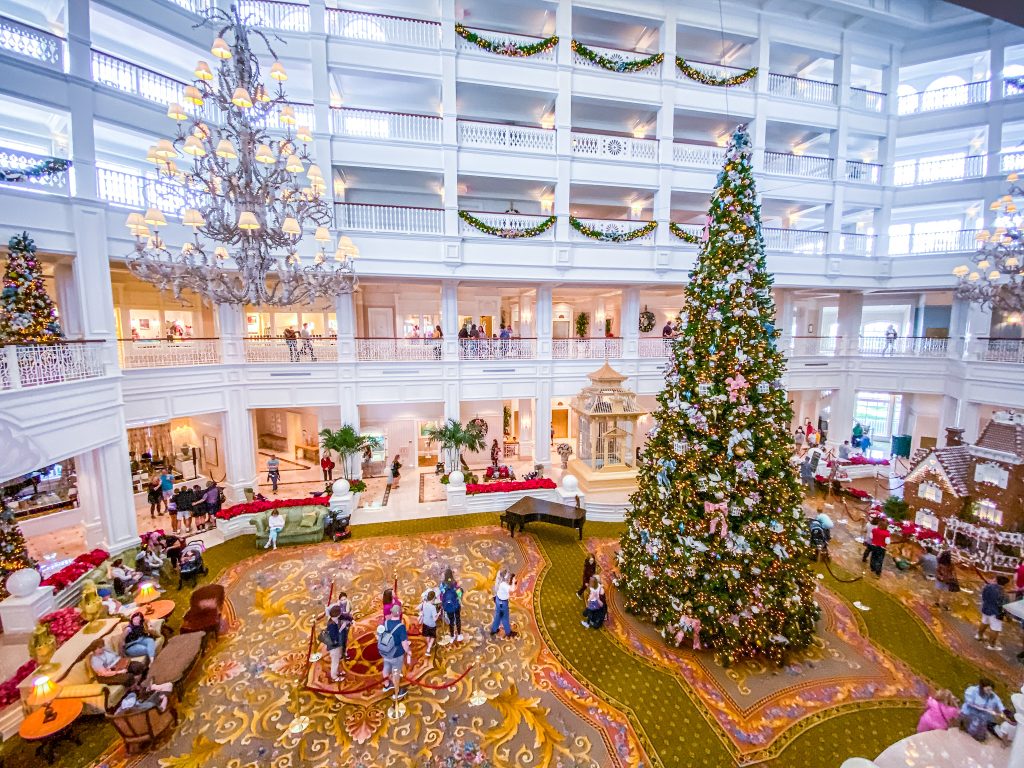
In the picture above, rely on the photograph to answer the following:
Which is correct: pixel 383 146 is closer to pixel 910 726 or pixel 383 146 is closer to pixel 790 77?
pixel 790 77

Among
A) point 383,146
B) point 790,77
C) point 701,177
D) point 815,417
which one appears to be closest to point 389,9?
point 383,146

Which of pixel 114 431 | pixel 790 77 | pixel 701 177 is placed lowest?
pixel 114 431

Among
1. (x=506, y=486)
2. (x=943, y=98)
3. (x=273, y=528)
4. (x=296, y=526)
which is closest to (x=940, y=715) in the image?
(x=506, y=486)

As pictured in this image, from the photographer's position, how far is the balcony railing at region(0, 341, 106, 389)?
796cm

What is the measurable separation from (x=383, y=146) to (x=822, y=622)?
16.2 meters

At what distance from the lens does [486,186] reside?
674 inches

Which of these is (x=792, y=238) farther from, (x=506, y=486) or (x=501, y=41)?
(x=506, y=486)

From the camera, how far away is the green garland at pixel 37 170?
28.8ft

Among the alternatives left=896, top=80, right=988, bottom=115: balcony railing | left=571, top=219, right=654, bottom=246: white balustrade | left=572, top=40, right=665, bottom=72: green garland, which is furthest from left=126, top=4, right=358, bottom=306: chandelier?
left=896, top=80, right=988, bottom=115: balcony railing

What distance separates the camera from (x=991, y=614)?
7734mm

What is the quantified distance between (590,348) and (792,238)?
8756mm

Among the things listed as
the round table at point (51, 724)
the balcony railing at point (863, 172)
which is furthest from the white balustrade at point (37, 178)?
the balcony railing at point (863, 172)

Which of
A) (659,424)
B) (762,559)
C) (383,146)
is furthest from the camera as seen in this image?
(383,146)

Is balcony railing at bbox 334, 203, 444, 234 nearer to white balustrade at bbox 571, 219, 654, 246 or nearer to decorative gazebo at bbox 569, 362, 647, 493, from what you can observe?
white balustrade at bbox 571, 219, 654, 246
